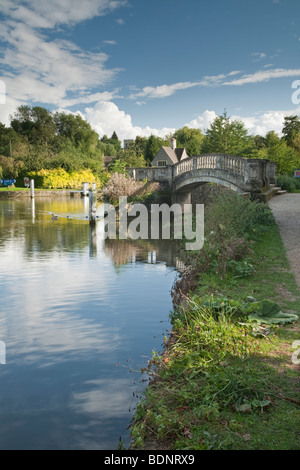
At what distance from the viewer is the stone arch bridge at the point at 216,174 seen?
17.0 m

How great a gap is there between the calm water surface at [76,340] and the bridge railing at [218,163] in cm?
645

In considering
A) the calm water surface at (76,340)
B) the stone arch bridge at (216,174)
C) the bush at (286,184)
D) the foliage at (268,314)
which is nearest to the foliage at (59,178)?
the stone arch bridge at (216,174)

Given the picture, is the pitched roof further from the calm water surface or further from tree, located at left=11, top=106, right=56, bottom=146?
the calm water surface

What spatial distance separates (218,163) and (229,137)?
16855 millimetres

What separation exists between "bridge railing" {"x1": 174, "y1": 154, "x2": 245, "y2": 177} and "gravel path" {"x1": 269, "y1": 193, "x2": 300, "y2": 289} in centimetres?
216

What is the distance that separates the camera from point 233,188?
18.1 metres

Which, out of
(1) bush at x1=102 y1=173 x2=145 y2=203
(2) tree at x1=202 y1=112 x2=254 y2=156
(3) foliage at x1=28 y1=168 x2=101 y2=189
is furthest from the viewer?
(3) foliage at x1=28 y1=168 x2=101 y2=189

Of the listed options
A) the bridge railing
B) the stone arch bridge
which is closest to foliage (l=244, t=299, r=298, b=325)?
the stone arch bridge

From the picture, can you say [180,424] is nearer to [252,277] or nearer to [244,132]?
[252,277]

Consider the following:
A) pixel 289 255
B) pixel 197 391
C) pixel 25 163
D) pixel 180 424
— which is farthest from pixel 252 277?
pixel 25 163

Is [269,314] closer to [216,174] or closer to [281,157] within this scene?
[216,174]

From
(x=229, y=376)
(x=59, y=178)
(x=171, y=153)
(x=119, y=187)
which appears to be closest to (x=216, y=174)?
(x=119, y=187)

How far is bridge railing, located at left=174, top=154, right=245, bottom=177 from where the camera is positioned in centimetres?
1786
